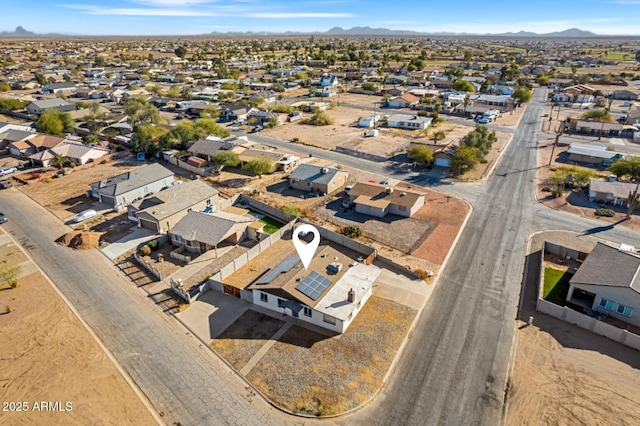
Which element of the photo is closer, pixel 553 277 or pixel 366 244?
pixel 553 277

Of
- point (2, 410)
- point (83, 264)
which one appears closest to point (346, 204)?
point (83, 264)

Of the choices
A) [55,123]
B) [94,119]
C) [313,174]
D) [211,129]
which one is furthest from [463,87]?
[55,123]


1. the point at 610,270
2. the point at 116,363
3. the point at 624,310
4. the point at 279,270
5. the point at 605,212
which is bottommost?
the point at 116,363

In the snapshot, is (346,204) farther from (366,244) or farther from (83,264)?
(83,264)

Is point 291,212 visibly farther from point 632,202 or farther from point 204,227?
point 632,202

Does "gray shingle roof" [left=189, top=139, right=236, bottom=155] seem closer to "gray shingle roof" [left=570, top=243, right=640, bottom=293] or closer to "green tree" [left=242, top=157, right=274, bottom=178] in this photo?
"green tree" [left=242, top=157, right=274, bottom=178]

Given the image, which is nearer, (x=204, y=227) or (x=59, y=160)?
(x=204, y=227)

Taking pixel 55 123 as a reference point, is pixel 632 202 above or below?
below
